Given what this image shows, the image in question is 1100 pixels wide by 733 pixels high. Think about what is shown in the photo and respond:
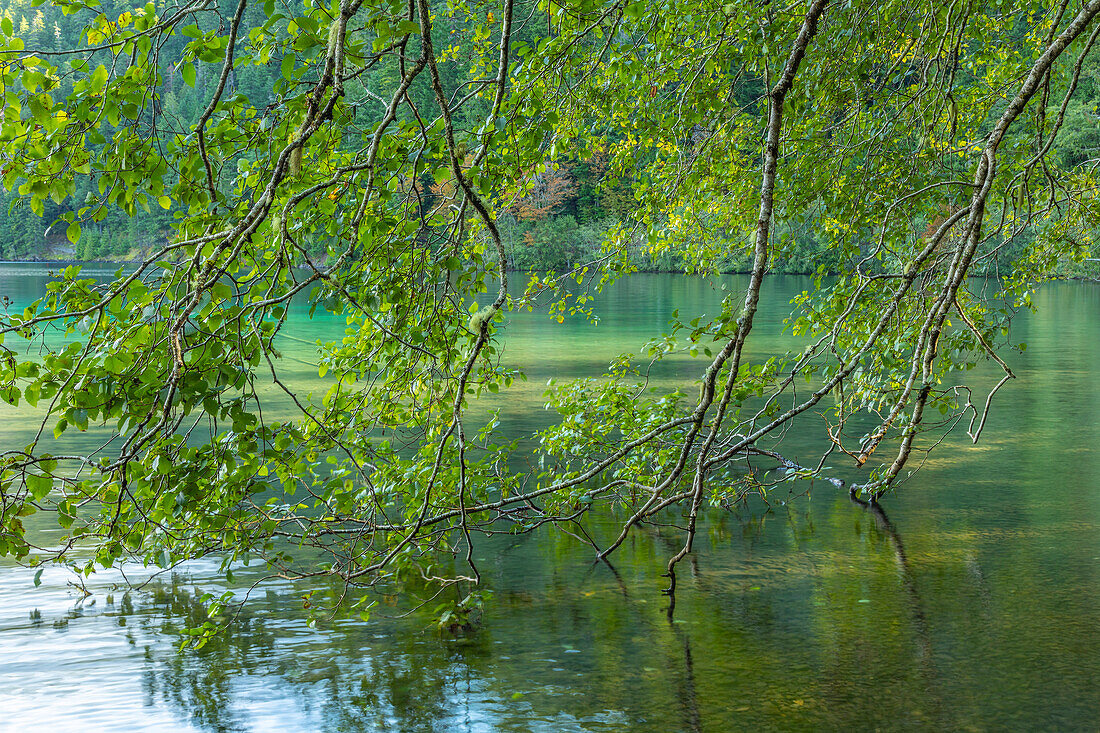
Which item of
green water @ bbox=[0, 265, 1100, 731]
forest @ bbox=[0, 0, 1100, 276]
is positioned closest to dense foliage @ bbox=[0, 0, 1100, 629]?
forest @ bbox=[0, 0, 1100, 276]

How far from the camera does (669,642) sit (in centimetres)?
611

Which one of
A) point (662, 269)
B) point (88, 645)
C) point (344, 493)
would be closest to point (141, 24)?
point (344, 493)

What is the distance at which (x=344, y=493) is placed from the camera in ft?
16.9

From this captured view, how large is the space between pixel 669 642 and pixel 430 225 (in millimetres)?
3229

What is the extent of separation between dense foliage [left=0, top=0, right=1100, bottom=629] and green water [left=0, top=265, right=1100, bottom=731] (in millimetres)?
558

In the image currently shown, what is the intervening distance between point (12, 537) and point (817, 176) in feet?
19.1

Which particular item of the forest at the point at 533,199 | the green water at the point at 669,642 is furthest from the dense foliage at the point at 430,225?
the green water at the point at 669,642

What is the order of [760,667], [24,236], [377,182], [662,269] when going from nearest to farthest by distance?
[377,182] < [760,667] < [662,269] < [24,236]

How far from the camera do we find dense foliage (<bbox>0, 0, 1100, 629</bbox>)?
320 cm

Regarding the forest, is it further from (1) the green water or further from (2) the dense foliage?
(1) the green water

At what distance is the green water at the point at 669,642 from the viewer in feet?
17.0

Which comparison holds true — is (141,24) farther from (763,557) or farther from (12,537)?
(763,557)

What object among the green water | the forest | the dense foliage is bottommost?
the green water

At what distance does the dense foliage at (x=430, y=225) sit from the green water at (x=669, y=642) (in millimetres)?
558
